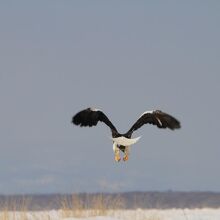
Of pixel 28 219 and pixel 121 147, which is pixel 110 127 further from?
pixel 28 219

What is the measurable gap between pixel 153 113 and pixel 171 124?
1.04 feet

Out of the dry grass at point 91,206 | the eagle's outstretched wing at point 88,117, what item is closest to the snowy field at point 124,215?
the dry grass at point 91,206

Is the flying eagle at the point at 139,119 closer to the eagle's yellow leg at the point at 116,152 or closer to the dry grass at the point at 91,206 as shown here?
the eagle's yellow leg at the point at 116,152

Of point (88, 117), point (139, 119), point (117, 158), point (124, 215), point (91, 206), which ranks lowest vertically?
point (117, 158)

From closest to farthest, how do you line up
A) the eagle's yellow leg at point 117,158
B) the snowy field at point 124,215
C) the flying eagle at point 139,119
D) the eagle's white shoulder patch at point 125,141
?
1. the eagle's yellow leg at point 117,158
2. the eagle's white shoulder patch at point 125,141
3. the flying eagle at point 139,119
4. the snowy field at point 124,215

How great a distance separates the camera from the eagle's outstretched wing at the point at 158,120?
44.2ft

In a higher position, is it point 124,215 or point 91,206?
point 91,206

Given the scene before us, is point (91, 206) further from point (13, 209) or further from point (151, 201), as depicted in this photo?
point (151, 201)

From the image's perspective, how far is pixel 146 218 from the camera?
14156 mm

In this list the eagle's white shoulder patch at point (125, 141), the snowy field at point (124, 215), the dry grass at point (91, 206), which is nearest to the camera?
the eagle's white shoulder patch at point (125, 141)

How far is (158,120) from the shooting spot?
13633mm

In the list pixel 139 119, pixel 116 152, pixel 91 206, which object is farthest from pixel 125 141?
pixel 91 206

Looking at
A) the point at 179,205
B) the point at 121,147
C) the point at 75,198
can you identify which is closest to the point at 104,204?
the point at 75,198

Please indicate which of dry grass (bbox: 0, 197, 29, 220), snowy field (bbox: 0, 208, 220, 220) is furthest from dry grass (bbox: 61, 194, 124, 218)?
dry grass (bbox: 0, 197, 29, 220)
